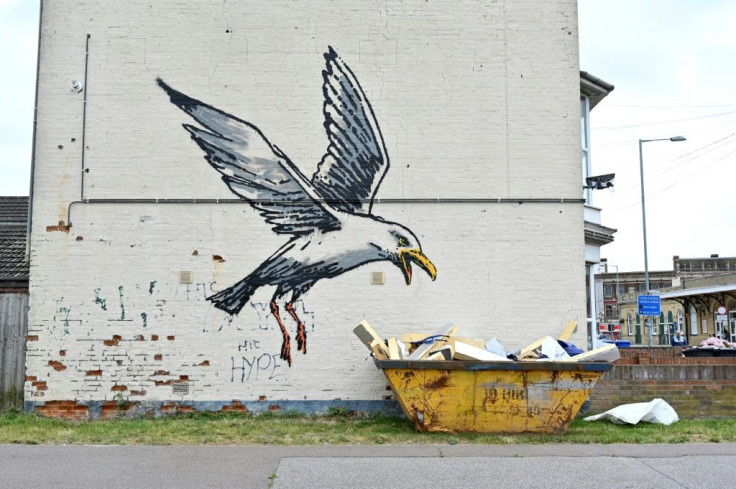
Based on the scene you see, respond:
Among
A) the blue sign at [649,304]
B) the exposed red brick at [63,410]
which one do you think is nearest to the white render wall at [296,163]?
the exposed red brick at [63,410]

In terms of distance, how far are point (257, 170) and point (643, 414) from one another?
261 inches

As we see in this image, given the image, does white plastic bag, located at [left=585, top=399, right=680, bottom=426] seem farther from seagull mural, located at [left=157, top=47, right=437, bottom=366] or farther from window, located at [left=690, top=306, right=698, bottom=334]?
window, located at [left=690, top=306, right=698, bottom=334]

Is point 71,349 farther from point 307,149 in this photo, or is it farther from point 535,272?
point 535,272

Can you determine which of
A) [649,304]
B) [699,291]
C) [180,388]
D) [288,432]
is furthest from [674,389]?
[699,291]

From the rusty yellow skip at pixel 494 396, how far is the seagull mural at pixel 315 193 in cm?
219

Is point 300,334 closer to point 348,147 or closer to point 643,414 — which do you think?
point 348,147

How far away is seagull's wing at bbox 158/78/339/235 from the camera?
10.9 metres

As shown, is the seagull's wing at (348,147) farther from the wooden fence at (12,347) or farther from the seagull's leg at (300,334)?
the wooden fence at (12,347)

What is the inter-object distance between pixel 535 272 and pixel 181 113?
19.5ft

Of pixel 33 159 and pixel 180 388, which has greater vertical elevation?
pixel 33 159

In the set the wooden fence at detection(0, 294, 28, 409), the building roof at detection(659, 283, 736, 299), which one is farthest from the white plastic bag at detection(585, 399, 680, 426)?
the building roof at detection(659, 283, 736, 299)

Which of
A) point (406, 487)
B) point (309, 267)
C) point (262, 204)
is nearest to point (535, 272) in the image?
point (309, 267)

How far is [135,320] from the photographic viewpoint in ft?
34.9

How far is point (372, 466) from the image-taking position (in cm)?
745
